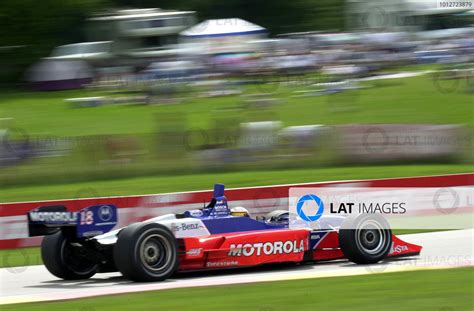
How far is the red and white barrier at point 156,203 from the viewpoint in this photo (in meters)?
10.4

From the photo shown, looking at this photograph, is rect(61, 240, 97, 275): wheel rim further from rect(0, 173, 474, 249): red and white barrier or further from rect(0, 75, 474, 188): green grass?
rect(0, 75, 474, 188): green grass

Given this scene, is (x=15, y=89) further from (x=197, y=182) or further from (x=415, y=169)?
(x=415, y=169)

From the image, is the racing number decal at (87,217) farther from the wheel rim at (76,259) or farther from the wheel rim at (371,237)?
the wheel rim at (371,237)

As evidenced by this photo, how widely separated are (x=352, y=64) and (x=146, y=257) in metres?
15.2

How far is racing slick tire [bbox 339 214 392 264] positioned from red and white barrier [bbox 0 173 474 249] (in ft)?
11.1

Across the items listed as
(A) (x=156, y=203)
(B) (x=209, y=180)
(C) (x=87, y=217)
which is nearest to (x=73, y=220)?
(C) (x=87, y=217)

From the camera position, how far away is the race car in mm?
6992

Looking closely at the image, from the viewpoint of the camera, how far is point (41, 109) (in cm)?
2123

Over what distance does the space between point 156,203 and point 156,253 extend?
399 cm

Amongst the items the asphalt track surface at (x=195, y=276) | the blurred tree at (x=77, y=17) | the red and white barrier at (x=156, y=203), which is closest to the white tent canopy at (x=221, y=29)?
the blurred tree at (x=77, y=17)

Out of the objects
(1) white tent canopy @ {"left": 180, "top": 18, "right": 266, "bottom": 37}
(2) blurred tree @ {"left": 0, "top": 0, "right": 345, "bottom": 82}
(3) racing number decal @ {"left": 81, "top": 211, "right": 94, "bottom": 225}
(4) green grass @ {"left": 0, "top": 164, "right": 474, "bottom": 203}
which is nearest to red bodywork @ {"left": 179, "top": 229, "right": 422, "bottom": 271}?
(3) racing number decal @ {"left": 81, "top": 211, "right": 94, "bottom": 225}

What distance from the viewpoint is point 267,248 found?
24.7 feet

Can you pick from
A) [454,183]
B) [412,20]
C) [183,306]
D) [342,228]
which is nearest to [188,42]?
[412,20]

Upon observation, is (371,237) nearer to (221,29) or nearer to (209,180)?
(209,180)
